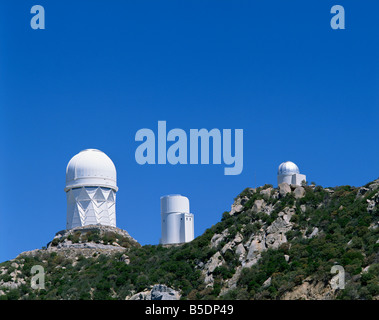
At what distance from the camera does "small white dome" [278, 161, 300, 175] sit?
8275 centimetres

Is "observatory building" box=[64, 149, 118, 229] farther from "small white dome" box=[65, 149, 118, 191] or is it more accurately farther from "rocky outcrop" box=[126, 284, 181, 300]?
"rocky outcrop" box=[126, 284, 181, 300]

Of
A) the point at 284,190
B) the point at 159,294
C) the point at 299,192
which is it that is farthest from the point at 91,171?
the point at 159,294

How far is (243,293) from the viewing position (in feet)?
177

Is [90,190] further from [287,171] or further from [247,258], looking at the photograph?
[247,258]

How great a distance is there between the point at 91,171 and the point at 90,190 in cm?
194

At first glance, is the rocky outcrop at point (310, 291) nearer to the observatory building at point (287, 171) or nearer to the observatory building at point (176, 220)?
the observatory building at point (176, 220)

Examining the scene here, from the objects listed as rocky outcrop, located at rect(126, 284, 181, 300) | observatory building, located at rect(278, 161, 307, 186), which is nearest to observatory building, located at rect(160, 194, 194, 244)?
observatory building, located at rect(278, 161, 307, 186)

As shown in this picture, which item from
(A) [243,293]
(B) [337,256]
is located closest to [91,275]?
(A) [243,293]

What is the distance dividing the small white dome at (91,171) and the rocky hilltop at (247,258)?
5.71 m

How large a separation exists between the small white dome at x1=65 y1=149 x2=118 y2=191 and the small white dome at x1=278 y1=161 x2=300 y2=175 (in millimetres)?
18180

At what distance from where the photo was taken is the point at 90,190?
257 ft

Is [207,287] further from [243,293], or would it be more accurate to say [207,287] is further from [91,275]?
[91,275]

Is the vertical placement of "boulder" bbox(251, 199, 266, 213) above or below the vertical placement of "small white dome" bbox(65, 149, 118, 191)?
below
